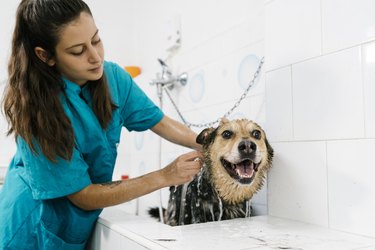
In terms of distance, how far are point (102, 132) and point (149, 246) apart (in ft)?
1.64

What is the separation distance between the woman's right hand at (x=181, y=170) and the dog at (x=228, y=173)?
13cm

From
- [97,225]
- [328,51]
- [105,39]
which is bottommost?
[97,225]

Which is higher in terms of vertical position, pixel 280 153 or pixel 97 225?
pixel 280 153

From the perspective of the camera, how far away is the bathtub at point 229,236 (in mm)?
767

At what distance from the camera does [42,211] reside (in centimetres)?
108

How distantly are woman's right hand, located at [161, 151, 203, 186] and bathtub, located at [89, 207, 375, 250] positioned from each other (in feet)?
0.45

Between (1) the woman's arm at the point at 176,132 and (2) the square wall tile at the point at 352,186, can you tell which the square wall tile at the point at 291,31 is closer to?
(2) the square wall tile at the point at 352,186

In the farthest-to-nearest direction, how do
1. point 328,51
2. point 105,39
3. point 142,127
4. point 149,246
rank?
point 105,39, point 142,127, point 328,51, point 149,246

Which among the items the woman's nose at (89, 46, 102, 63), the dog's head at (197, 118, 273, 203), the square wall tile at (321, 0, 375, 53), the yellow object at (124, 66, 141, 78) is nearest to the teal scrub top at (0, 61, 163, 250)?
the woman's nose at (89, 46, 102, 63)

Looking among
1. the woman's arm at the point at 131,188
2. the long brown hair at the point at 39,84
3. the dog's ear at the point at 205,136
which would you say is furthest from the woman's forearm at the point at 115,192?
the dog's ear at the point at 205,136

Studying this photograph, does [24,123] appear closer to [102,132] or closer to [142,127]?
[102,132]

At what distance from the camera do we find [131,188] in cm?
105

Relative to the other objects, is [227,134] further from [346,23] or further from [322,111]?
[346,23]

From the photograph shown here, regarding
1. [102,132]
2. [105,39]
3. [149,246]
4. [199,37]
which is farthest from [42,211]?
[105,39]
